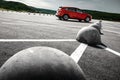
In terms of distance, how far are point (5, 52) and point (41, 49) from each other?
2.81m

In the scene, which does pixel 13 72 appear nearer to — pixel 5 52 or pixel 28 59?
pixel 28 59

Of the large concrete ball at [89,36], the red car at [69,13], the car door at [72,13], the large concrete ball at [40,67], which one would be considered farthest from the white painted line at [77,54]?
the car door at [72,13]

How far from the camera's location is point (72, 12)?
2686cm

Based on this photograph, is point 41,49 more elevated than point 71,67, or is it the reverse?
point 41,49

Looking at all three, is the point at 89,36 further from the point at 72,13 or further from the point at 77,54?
the point at 72,13

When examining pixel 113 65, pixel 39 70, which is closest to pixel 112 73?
pixel 113 65

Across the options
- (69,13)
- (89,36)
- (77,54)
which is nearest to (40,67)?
(77,54)

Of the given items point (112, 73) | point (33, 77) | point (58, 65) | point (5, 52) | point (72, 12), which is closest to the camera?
point (33, 77)

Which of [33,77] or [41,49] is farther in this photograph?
[41,49]

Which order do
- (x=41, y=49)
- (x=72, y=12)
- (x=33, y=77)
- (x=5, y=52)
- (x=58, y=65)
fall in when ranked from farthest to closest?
1. (x=72, y=12)
2. (x=5, y=52)
3. (x=41, y=49)
4. (x=58, y=65)
5. (x=33, y=77)

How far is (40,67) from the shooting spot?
2127 millimetres

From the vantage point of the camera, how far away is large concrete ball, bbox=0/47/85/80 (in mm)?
2115

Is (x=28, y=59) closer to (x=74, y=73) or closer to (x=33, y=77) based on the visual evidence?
(x=33, y=77)

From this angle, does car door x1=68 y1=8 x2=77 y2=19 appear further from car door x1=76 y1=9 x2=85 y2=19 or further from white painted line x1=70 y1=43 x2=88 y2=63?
white painted line x1=70 y1=43 x2=88 y2=63
